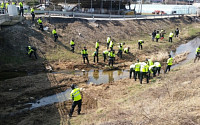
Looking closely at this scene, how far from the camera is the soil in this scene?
36.4ft

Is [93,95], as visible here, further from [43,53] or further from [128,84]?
[43,53]

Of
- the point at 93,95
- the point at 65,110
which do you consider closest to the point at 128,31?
the point at 93,95

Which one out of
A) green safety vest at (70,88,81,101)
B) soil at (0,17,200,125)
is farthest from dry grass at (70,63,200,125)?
green safety vest at (70,88,81,101)

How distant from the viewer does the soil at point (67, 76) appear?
1111 cm

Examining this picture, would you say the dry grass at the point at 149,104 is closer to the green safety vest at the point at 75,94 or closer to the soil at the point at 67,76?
the soil at the point at 67,76

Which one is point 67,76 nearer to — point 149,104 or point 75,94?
point 75,94

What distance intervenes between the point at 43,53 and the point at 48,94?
28.8 feet

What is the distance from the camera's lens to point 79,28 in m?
28.9

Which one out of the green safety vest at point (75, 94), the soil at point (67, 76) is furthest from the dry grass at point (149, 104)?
the green safety vest at point (75, 94)

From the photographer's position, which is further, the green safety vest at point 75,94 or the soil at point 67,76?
the soil at point 67,76

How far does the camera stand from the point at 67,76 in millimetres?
17547

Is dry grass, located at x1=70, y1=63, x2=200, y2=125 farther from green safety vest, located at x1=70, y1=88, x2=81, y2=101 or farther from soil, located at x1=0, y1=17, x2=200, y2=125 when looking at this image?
green safety vest, located at x1=70, y1=88, x2=81, y2=101

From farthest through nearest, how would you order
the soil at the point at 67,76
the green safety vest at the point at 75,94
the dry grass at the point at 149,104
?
the soil at the point at 67,76, the green safety vest at the point at 75,94, the dry grass at the point at 149,104

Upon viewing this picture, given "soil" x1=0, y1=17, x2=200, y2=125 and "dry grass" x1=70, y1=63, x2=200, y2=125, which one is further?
"soil" x1=0, y1=17, x2=200, y2=125
